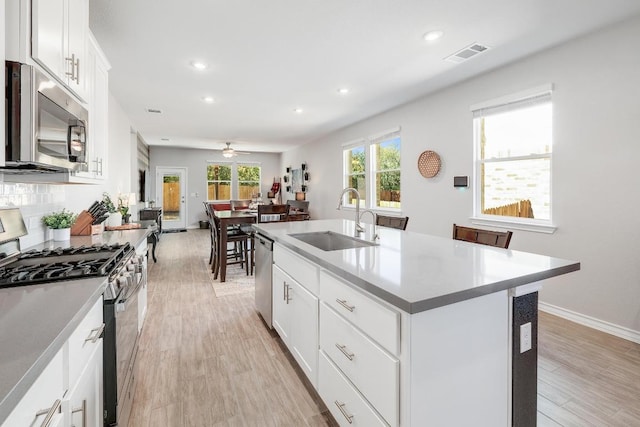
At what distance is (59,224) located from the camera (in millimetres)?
2260

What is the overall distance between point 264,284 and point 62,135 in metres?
1.77

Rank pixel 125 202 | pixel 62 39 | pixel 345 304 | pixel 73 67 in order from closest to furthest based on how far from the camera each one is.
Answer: pixel 345 304
pixel 62 39
pixel 73 67
pixel 125 202

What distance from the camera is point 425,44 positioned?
2.94 m

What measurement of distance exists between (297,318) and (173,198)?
29.8ft

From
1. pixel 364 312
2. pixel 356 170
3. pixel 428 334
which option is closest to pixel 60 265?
pixel 364 312

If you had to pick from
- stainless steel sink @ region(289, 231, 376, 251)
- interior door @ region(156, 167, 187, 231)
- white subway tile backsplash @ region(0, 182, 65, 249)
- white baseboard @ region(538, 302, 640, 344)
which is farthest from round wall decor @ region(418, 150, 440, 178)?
interior door @ region(156, 167, 187, 231)

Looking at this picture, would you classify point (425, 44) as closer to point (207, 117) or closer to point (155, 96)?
point (155, 96)

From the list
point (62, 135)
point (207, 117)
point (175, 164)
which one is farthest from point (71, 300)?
point (175, 164)

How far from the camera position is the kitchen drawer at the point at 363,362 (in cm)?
112

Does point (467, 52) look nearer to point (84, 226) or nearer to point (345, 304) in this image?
point (345, 304)

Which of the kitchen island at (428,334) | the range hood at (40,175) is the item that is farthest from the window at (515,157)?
the range hood at (40,175)

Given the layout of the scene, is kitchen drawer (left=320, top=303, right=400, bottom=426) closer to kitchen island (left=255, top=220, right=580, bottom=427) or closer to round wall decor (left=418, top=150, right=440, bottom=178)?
kitchen island (left=255, top=220, right=580, bottom=427)

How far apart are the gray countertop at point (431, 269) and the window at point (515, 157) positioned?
198 cm

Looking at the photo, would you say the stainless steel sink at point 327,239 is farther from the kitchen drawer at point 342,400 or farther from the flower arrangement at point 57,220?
the flower arrangement at point 57,220
